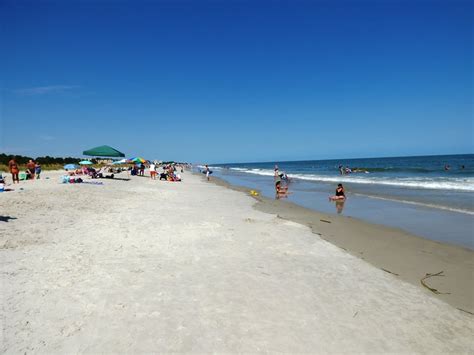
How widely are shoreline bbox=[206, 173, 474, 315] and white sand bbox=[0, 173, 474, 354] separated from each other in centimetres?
51

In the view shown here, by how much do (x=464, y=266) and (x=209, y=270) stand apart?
5.40 meters

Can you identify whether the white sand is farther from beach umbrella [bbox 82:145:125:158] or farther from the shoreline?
beach umbrella [bbox 82:145:125:158]

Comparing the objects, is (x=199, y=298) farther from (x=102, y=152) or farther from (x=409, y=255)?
(x=102, y=152)

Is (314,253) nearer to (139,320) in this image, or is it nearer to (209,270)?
(209,270)

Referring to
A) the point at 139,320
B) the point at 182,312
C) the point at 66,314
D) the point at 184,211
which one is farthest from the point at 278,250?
the point at 184,211

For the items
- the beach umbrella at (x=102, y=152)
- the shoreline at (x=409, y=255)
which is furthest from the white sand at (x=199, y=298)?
the beach umbrella at (x=102, y=152)

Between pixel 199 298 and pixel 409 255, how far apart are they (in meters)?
5.53

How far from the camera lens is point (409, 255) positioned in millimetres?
7805

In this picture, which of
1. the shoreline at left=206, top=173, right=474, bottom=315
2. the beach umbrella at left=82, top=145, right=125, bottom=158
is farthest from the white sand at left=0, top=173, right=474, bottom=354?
the beach umbrella at left=82, top=145, right=125, bottom=158

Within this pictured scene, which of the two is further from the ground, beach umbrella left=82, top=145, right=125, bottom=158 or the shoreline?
beach umbrella left=82, top=145, right=125, bottom=158

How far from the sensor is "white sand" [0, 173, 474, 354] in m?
3.70

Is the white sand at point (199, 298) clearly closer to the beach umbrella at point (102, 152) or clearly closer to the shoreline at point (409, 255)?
the shoreline at point (409, 255)

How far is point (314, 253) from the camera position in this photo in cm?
757

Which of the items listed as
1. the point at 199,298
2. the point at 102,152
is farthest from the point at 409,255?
the point at 102,152
